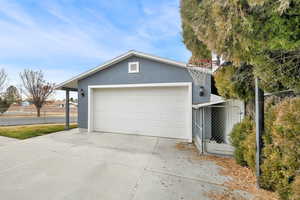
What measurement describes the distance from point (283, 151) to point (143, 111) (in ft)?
18.3

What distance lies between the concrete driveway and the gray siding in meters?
3.32

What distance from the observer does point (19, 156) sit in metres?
4.07

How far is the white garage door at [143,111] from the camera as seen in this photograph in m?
6.59

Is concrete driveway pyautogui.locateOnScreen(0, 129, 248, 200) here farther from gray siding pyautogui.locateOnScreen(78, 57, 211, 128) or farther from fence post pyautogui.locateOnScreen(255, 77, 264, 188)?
gray siding pyautogui.locateOnScreen(78, 57, 211, 128)

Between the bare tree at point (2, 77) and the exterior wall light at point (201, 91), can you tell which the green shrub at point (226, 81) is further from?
the bare tree at point (2, 77)

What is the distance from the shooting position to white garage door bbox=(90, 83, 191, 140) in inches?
259

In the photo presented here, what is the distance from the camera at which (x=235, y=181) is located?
9.39 ft

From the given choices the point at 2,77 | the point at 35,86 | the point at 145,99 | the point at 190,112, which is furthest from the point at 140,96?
the point at 2,77

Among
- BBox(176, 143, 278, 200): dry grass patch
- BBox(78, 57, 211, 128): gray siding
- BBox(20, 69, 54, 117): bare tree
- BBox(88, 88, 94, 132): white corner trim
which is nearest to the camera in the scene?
BBox(176, 143, 278, 200): dry grass patch

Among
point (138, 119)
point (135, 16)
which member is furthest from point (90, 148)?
point (135, 16)

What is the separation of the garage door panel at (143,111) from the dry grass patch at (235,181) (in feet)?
7.47

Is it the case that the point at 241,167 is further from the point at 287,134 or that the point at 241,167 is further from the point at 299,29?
the point at 299,29

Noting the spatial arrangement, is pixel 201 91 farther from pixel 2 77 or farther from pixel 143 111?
pixel 2 77

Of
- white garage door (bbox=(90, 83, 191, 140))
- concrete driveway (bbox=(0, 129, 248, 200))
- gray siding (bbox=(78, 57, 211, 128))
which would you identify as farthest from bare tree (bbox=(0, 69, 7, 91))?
concrete driveway (bbox=(0, 129, 248, 200))
